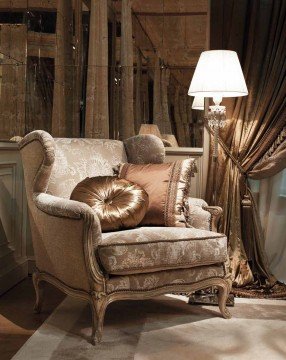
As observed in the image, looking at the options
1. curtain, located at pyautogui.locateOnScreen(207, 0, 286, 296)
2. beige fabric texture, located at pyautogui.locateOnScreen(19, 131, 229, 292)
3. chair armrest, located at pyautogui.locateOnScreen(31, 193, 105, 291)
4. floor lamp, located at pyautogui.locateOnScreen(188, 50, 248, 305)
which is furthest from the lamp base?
chair armrest, located at pyautogui.locateOnScreen(31, 193, 105, 291)

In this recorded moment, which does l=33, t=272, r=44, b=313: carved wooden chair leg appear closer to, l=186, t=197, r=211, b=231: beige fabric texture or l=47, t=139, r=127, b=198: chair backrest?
l=47, t=139, r=127, b=198: chair backrest

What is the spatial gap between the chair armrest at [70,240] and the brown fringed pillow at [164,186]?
1.68 ft

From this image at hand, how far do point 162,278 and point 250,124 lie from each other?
1.33 meters

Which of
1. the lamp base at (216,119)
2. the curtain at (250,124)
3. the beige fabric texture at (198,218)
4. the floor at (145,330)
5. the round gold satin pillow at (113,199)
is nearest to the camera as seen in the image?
the floor at (145,330)

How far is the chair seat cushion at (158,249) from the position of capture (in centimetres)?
222

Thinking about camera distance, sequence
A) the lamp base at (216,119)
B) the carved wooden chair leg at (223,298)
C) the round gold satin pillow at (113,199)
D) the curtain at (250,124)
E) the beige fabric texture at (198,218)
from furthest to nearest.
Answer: the curtain at (250,124)
the lamp base at (216,119)
the beige fabric texture at (198,218)
the carved wooden chair leg at (223,298)
the round gold satin pillow at (113,199)

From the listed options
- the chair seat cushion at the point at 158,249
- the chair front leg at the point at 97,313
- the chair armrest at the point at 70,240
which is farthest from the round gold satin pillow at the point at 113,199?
the chair front leg at the point at 97,313

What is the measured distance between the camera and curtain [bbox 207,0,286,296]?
→ 3.17m

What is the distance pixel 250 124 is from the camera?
3229 mm

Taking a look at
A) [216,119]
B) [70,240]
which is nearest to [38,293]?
[70,240]

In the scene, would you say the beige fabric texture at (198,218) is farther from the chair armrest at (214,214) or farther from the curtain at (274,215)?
the curtain at (274,215)

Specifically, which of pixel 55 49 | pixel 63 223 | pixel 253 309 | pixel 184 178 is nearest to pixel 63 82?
pixel 55 49

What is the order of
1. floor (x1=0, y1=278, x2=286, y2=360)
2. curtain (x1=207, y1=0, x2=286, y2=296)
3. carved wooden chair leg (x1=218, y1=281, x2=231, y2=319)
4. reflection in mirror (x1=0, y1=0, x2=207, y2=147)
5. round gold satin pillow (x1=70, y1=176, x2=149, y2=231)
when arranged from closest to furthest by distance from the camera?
floor (x1=0, y1=278, x2=286, y2=360) → round gold satin pillow (x1=70, y1=176, x2=149, y2=231) → carved wooden chair leg (x1=218, y1=281, x2=231, y2=319) → curtain (x1=207, y1=0, x2=286, y2=296) → reflection in mirror (x1=0, y1=0, x2=207, y2=147)

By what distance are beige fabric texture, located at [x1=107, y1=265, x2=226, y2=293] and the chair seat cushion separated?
0.11ft
